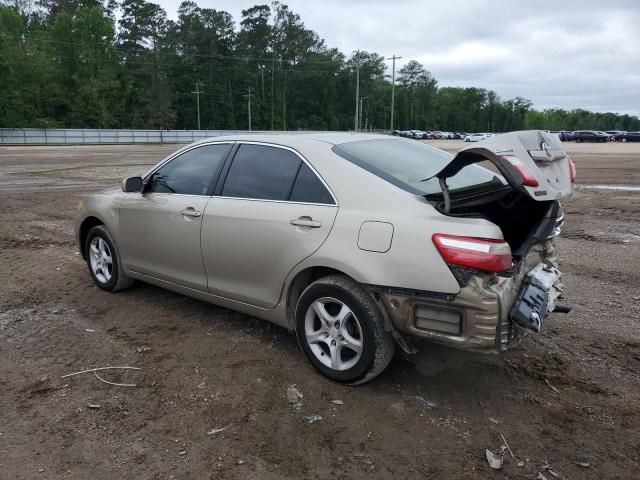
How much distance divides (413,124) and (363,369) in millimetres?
140868

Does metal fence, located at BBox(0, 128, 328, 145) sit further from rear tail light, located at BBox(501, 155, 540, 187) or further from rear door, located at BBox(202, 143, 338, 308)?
rear tail light, located at BBox(501, 155, 540, 187)

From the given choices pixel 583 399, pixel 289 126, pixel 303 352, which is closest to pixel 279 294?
pixel 303 352

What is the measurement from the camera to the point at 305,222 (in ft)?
11.9

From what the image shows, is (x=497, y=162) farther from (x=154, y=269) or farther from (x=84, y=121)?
(x=84, y=121)

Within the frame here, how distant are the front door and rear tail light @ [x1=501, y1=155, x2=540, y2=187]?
2333mm

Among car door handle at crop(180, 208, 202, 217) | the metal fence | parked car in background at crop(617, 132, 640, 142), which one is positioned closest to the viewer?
car door handle at crop(180, 208, 202, 217)

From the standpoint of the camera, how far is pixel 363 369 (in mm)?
3422

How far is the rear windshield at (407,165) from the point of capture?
359 cm

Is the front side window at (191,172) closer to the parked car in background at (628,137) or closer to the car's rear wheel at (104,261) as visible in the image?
the car's rear wheel at (104,261)

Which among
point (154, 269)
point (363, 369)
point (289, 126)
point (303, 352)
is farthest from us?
point (289, 126)

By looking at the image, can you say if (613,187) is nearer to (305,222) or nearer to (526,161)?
(526,161)

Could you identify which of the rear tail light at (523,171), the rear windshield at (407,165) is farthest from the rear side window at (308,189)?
the rear tail light at (523,171)

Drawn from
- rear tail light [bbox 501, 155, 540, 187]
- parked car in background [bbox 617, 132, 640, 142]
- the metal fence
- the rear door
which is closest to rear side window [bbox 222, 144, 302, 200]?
the rear door

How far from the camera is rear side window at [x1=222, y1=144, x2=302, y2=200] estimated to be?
155 inches
